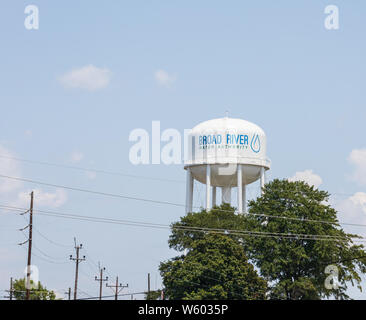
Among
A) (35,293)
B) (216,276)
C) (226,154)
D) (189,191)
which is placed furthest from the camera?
(35,293)

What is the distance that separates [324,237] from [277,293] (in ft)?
23.0

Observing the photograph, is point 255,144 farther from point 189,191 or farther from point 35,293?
point 35,293

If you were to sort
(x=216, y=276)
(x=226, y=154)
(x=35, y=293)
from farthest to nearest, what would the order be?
(x=35, y=293), (x=226, y=154), (x=216, y=276)

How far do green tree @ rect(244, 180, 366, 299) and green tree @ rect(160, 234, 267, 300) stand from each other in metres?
1.92

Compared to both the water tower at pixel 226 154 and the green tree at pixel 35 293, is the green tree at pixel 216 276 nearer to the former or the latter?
the water tower at pixel 226 154

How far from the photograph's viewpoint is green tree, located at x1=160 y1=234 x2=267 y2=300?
71875 millimetres

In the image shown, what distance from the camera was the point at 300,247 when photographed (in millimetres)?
73375

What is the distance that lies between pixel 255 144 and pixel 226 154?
12.0 ft

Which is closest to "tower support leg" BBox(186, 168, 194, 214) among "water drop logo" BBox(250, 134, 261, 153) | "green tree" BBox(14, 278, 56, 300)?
"water drop logo" BBox(250, 134, 261, 153)

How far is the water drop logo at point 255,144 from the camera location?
80.9 meters

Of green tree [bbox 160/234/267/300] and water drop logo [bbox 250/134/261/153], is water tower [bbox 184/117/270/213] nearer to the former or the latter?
water drop logo [bbox 250/134/261/153]

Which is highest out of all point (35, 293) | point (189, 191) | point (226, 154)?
point (226, 154)

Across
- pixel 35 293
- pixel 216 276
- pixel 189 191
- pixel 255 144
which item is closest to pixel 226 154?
pixel 255 144
